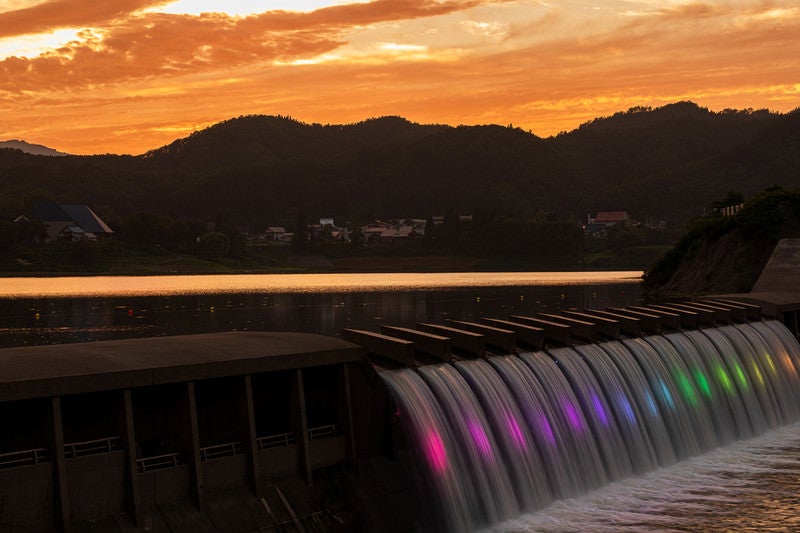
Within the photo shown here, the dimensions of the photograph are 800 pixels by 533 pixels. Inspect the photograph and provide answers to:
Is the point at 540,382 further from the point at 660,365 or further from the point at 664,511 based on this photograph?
the point at 660,365

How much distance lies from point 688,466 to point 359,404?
16.0 meters

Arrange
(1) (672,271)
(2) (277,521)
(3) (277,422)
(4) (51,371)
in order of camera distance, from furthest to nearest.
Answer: (1) (672,271) < (3) (277,422) < (2) (277,521) < (4) (51,371)

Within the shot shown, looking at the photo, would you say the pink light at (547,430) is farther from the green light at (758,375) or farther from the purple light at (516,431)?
the green light at (758,375)

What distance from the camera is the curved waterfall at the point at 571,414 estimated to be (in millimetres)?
29000

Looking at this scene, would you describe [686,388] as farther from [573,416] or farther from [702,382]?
[573,416]

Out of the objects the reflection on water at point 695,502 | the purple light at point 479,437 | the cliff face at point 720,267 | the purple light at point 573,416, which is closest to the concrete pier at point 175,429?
the purple light at point 479,437

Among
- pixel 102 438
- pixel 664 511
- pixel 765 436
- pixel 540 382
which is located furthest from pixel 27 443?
pixel 765 436

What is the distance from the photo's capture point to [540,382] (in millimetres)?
34250

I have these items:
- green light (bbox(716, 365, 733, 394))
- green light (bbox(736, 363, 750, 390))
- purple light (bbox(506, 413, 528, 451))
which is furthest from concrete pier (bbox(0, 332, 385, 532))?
green light (bbox(736, 363, 750, 390))

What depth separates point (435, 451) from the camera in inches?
1124

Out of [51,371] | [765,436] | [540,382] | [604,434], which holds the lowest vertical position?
[765,436]

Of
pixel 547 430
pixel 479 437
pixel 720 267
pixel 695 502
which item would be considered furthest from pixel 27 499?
pixel 720 267

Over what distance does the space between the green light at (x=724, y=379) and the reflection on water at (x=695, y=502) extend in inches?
A: 198

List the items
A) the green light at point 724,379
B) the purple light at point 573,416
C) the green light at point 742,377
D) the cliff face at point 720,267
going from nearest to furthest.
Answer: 1. the purple light at point 573,416
2. the green light at point 724,379
3. the green light at point 742,377
4. the cliff face at point 720,267
